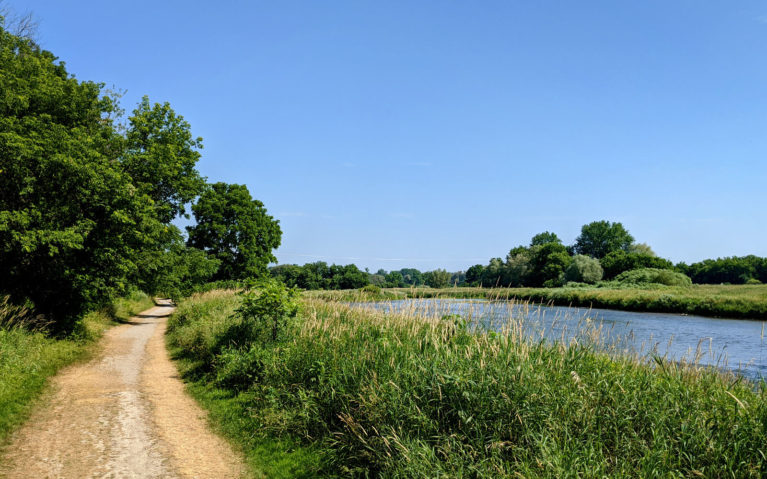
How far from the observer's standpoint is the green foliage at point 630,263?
232 ft

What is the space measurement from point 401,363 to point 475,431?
210cm

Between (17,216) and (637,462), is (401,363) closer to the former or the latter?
(637,462)

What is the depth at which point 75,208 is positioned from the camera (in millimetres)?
15195

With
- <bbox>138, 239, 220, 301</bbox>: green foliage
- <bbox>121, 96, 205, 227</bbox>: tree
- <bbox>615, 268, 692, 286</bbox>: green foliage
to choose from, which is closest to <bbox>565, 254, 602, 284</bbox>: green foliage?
<bbox>615, 268, 692, 286</bbox>: green foliage

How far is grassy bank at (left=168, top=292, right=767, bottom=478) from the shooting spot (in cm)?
472

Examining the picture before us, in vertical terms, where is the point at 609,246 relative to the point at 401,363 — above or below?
above

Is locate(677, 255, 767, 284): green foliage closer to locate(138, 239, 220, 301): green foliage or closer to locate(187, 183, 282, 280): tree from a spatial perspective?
locate(187, 183, 282, 280): tree

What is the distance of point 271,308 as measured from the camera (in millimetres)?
11461

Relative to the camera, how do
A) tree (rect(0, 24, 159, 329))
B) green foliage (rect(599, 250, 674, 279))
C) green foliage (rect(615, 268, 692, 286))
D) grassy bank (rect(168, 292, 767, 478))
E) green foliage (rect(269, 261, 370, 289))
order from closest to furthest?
grassy bank (rect(168, 292, 767, 478))
tree (rect(0, 24, 159, 329))
green foliage (rect(615, 268, 692, 286))
green foliage (rect(599, 250, 674, 279))
green foliage (rect(269, 261, 370, 289))

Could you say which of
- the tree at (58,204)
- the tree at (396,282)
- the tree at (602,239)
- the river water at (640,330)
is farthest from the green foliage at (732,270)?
the tree at (58,204)

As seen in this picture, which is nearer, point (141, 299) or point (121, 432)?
point (121, 432)

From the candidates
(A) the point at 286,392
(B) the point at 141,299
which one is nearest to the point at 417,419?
(A) the point at 286,392

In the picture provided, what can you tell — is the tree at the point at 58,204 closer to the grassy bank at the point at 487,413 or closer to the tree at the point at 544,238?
the grassy bank at the point at 487,413

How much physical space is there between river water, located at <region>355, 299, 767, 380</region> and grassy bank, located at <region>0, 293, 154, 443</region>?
25.2 feet
